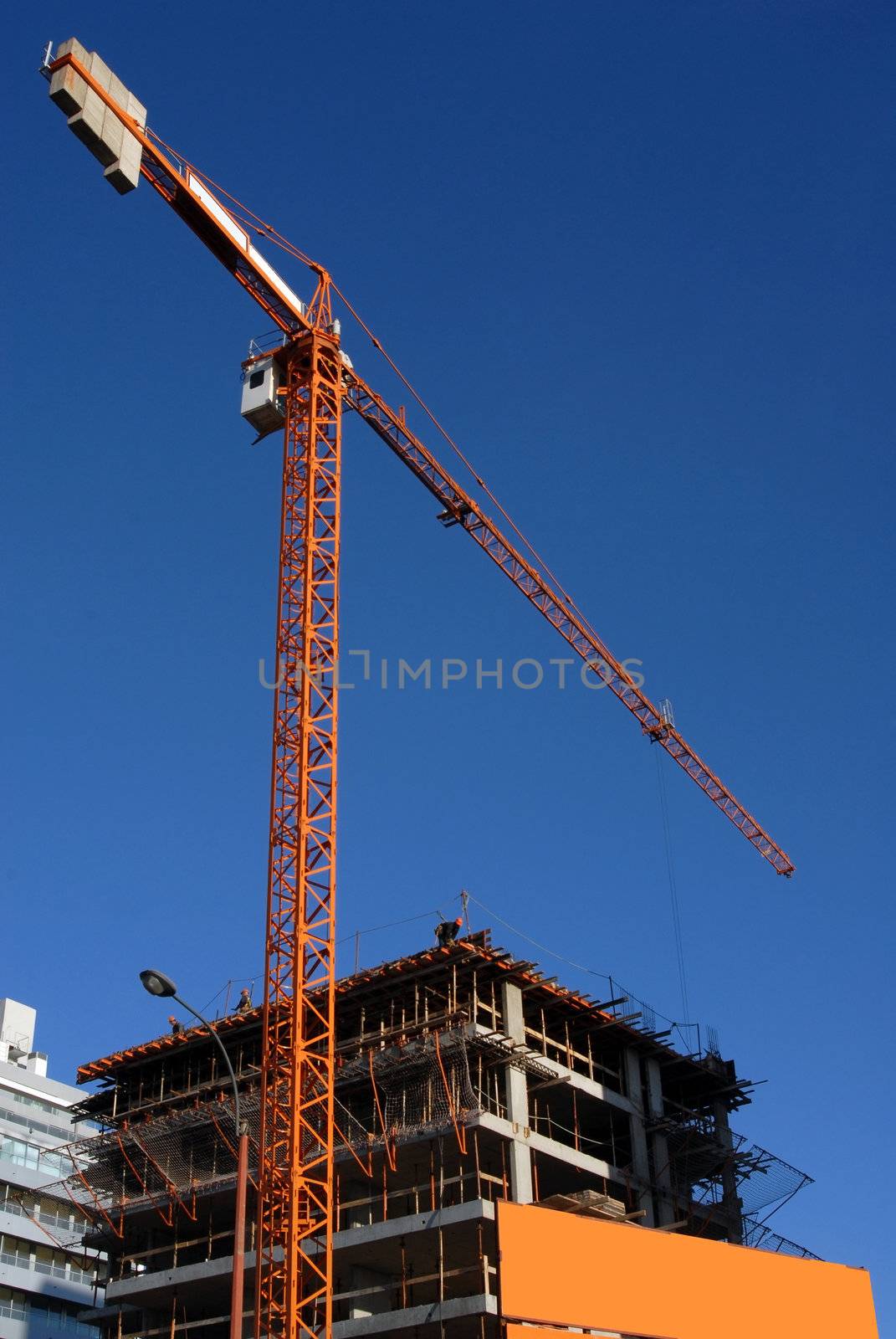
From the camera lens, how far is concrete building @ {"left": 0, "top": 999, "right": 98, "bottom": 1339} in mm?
67938

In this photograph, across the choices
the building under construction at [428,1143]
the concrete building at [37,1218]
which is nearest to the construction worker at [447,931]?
the building under construction at [428,1143]

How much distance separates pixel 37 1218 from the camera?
71.3 meters

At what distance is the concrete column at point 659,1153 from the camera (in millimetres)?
54562

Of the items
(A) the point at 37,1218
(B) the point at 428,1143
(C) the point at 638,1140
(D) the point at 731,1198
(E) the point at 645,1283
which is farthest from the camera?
(A) the point at 37,1218

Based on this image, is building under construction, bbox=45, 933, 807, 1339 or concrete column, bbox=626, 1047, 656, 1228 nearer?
building under construction, bbox=45, 933, 807, 1339

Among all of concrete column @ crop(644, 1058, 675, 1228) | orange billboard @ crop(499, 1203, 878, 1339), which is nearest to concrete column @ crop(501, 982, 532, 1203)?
concrete column @ crop(644, 1058, 675, 1228)

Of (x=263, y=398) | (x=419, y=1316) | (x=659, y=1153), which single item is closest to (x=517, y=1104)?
(x=419, y=1316)

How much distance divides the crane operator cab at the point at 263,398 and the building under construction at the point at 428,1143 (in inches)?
760

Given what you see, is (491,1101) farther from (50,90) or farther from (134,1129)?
(50,90)

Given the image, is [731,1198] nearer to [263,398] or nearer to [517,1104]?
[517,1104]

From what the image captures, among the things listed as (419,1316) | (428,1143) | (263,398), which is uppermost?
(263,398)

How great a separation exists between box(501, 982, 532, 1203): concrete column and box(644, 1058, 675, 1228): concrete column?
23.1 feet

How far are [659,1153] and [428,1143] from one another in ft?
33.4

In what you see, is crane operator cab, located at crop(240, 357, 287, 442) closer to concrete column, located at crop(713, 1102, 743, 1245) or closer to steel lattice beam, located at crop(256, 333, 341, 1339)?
steel lattice beam, located at crop(256, 333, 341, 1339)
